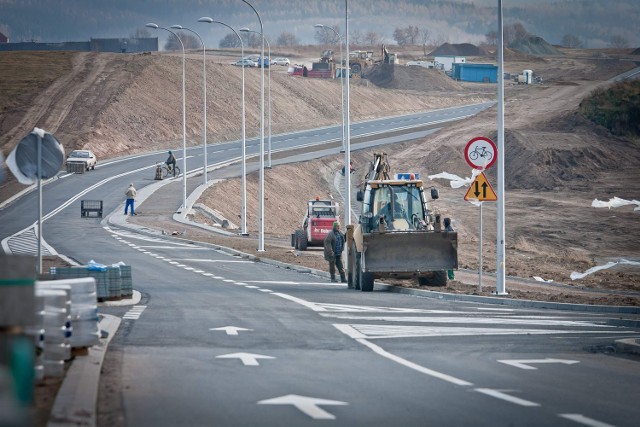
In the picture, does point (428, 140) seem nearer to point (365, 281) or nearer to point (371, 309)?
point (365, 281)

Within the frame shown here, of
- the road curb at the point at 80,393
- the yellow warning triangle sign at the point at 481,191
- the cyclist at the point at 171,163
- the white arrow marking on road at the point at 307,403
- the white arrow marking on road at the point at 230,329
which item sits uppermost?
the cyclist at the point at 171,163

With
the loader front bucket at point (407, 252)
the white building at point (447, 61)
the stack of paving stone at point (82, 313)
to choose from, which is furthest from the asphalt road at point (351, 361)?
the white building at point (447, 61)

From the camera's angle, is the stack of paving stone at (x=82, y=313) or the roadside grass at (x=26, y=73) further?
the roadside grass at (x=26, y=73)

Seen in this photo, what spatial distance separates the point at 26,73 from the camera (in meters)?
111

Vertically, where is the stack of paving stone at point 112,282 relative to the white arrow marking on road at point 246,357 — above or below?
above

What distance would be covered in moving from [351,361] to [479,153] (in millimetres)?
12263

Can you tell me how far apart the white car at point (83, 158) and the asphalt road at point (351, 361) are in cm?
5597

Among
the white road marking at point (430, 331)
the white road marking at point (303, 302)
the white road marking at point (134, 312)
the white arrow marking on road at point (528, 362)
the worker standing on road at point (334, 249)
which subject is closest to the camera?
the white arrow marking on road at point (528, 362)

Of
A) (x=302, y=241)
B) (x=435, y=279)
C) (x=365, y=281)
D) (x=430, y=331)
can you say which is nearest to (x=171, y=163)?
(x=302, y=241)

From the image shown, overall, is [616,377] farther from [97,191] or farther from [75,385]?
[97,191]

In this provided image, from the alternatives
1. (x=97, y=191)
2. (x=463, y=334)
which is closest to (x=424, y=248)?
(x=463, y=334)

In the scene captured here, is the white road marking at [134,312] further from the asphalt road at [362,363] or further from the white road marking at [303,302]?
the white road marking at [303,302]

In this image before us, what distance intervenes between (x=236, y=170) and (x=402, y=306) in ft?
207

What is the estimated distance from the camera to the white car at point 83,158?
277ft
